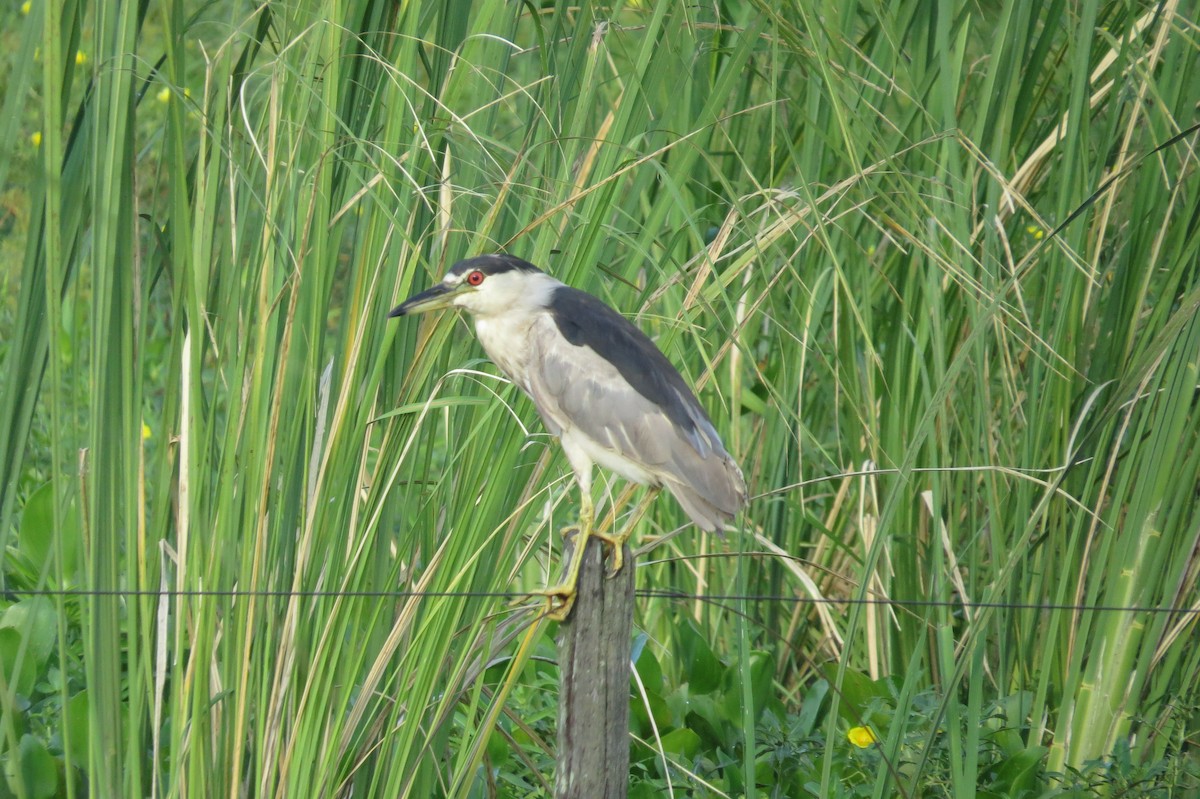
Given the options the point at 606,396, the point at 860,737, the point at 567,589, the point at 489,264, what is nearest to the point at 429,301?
the point at 489,264

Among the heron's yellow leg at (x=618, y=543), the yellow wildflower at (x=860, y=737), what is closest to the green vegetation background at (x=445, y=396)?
the yellow wildflower at (x=860, y=737)

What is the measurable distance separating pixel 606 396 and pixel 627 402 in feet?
0.16

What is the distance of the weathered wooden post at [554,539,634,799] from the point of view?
1.75m

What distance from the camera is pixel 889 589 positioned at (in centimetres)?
302

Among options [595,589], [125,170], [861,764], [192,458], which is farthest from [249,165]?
[861,764]

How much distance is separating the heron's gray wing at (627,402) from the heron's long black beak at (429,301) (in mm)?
210

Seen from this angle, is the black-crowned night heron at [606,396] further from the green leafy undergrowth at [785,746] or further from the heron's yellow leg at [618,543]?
the green leafy undergrowth at [785,746]

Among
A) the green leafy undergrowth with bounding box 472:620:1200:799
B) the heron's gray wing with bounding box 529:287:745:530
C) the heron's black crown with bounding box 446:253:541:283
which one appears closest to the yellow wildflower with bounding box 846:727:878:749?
the green leafy undergrowth with bounding box 472:620:1200:799

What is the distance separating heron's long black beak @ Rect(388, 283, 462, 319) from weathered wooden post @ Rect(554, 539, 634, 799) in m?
0.46

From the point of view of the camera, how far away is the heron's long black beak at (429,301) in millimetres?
1767

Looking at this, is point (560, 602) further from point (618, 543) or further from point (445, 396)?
point (445, 396)

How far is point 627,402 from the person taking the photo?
6.66 feet

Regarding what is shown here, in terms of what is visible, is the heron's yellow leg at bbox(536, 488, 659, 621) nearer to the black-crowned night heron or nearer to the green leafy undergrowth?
the black-crowned night heron

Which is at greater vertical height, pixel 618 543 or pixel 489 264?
pixel 489 264
